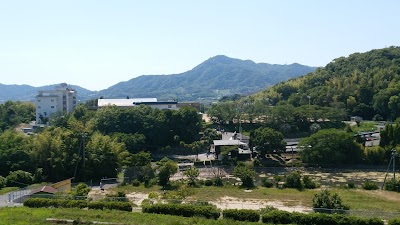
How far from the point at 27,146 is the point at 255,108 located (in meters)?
31.1

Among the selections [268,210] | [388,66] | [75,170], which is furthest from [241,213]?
[388,66]

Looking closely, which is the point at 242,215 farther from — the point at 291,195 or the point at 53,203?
the point at 53,203

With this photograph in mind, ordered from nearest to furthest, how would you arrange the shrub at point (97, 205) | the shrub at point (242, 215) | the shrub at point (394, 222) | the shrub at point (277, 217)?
the shrub at point (394, 222) < the shrub at point (277, 217) < the shrub at point (242, 215) < the shrub at point (97, 205)

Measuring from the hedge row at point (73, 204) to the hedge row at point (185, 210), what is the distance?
3.67 feet

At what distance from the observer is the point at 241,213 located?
57.9ft

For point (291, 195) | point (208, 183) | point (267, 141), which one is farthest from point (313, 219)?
point (267, 141)

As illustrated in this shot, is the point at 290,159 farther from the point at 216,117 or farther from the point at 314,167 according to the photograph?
the point at 216,117

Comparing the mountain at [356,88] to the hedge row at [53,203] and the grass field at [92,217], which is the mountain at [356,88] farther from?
the hedge row at [53,203]

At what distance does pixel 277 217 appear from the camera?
17.0 m

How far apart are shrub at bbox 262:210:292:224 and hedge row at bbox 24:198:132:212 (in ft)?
21.0

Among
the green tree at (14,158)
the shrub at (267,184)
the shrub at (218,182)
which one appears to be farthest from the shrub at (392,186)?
the green tree at (14,158)

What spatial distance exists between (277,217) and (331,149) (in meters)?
21.6

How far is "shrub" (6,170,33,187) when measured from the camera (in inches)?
1081

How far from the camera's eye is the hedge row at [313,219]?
16.4 meters
